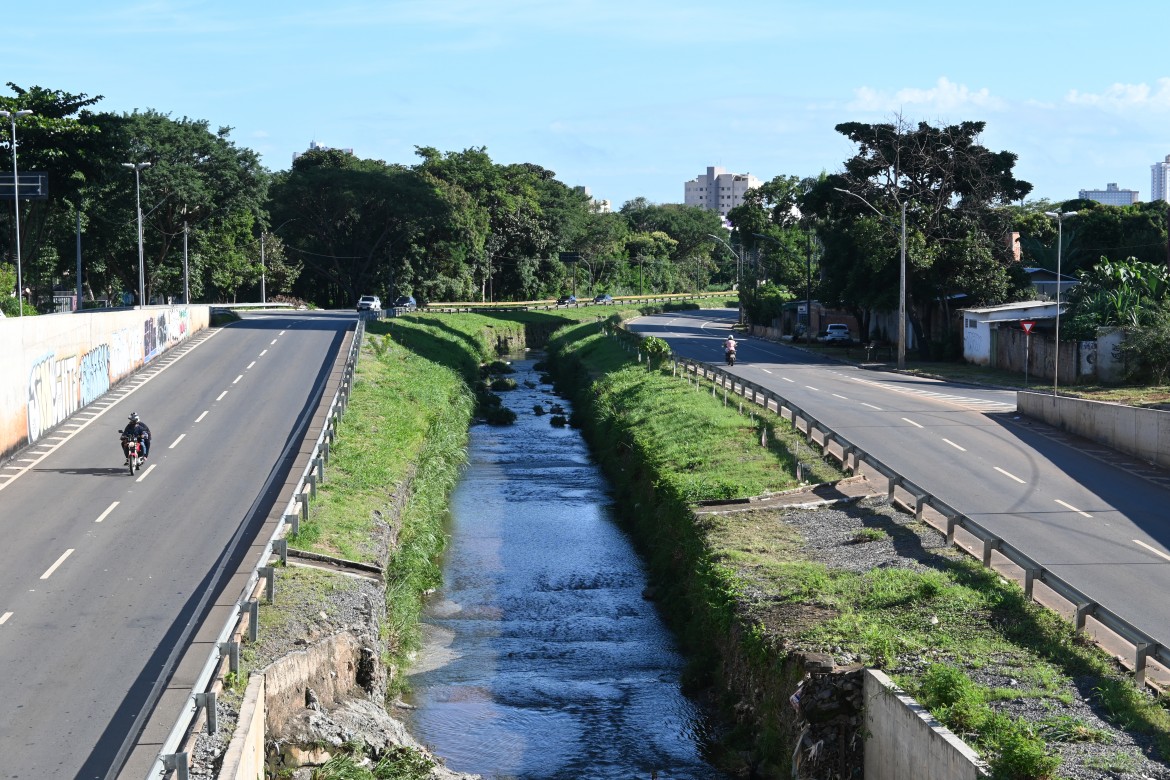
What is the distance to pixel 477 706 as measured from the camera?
79.5 feet

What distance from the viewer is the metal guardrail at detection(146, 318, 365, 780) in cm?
1341

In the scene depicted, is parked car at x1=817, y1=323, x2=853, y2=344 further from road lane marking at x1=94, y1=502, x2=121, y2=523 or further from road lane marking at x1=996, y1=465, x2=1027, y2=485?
road lane marking at x1=94, y1=502, x2=121, y2=523

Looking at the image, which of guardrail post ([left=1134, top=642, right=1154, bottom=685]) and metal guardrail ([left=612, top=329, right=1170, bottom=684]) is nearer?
guardrail post ([left=1134, top=642, right=1154, bottom=685])

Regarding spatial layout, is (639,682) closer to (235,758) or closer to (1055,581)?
(1055,581)

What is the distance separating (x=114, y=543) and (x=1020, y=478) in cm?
2308

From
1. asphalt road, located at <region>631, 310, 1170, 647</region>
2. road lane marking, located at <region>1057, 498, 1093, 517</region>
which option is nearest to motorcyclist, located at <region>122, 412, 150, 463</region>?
asphalt road, located at <region>631, 310, 1170, 647</region>

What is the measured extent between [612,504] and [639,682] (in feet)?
57.3

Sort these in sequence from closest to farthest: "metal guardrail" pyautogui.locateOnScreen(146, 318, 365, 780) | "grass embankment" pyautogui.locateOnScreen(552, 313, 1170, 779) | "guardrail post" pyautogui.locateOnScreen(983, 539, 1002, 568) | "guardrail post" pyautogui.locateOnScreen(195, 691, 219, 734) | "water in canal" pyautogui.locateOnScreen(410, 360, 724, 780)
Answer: "metal guardrail" pyautogui.locateOnScreen(146, 318, 365, 780)
"guardrail post" pyautogui.locateOnScreen(195, 691, 219, 734)
"grass embankment" pyautogui.locateOnScreen(552, 313, 1170, 779)
"water in canal" pyautogui.locateOnScreen(410, 360, 724, 780)
"guardrail post" pyautogui.locateOnScreen(983, 539, 1002, 568)

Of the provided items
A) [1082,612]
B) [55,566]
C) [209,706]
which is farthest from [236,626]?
[1082,612]

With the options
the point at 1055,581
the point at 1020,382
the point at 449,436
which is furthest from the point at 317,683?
the point at 1020,382

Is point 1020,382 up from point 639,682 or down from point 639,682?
up

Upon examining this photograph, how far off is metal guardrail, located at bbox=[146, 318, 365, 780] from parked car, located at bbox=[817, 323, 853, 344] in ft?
177

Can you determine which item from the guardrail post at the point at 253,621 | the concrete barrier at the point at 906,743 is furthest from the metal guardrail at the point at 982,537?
the guardrail post at the point at 253,621

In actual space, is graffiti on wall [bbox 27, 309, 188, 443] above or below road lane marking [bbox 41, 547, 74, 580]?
above
